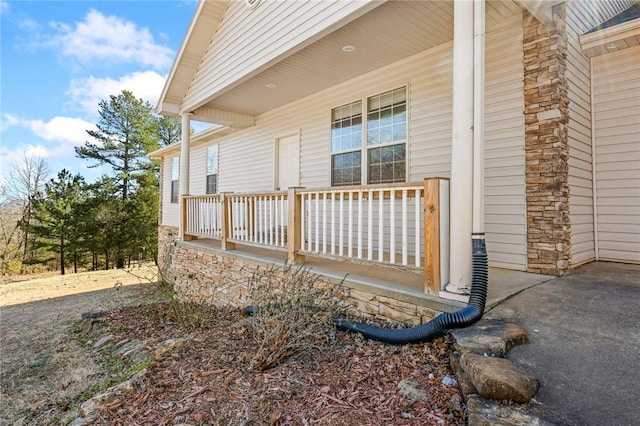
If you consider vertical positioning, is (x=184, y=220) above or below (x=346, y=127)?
below

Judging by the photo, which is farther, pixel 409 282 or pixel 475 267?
pixel 409 282

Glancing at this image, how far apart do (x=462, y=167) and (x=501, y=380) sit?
1.80m

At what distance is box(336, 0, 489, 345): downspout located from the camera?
9.11 ft

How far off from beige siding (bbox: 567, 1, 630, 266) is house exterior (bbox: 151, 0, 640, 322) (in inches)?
1.1

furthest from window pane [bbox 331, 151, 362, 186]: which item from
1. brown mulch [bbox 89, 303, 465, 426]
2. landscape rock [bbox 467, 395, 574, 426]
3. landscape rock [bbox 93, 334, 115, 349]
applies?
landscape rock [bbox 467, 395, 574, 426]

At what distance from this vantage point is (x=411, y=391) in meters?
2.29

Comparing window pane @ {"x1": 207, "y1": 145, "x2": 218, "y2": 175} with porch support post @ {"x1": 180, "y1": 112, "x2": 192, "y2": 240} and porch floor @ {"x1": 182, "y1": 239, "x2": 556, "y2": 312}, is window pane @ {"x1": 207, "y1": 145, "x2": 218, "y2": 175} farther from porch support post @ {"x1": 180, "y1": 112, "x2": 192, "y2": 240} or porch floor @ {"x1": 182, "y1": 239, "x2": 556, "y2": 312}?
porch floor @ {"x1": 182, "y1": 239, "x2": 556, "y2": 312}

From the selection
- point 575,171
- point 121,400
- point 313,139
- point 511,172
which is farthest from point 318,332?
point 313,139

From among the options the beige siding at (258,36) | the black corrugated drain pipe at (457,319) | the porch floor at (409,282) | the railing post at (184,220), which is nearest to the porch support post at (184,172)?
the railing post at (184,220)

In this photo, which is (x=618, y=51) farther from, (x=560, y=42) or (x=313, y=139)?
(x=313, y=139)

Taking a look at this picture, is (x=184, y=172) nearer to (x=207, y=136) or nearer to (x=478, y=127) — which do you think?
(x=207, y=136)

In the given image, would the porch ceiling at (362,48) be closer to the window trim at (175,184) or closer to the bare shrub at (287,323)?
the bare shrub at (287,323)

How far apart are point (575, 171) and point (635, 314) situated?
2.26 metres

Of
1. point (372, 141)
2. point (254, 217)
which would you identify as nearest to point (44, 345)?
point (254, 217)
